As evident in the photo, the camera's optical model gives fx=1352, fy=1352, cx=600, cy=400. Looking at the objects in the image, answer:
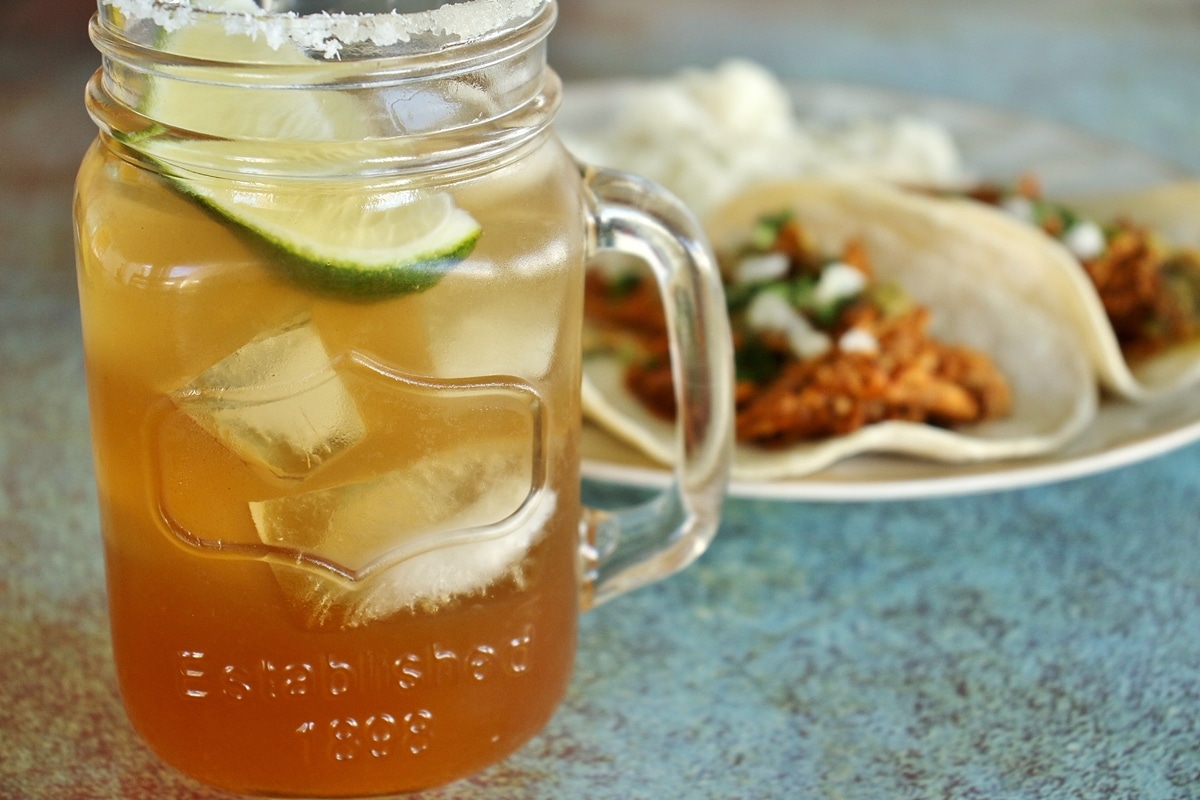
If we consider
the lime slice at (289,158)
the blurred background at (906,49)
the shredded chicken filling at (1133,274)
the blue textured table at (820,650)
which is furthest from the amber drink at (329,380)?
the blurred background at (906,49)

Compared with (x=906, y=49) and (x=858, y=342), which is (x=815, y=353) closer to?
(x=858, y=342)

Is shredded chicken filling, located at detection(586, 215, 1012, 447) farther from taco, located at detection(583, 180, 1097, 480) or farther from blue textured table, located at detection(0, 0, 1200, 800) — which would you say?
blue textured table, located at detection(0, 0, 1200, 800)

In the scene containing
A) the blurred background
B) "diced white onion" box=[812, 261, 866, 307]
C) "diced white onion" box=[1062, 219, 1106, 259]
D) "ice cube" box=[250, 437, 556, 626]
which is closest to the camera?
"ice cube" box=[250, 437, 556, 626]

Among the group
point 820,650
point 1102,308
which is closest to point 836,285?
point 1102,308

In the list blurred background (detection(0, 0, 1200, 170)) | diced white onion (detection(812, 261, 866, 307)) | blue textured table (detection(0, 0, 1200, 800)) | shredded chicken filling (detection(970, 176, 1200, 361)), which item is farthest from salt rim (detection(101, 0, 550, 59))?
blurred background (detection(0, 0, 1200, 170))

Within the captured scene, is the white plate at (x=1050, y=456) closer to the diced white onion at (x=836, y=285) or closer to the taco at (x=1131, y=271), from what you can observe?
the taco at (x=1131, y=271)
